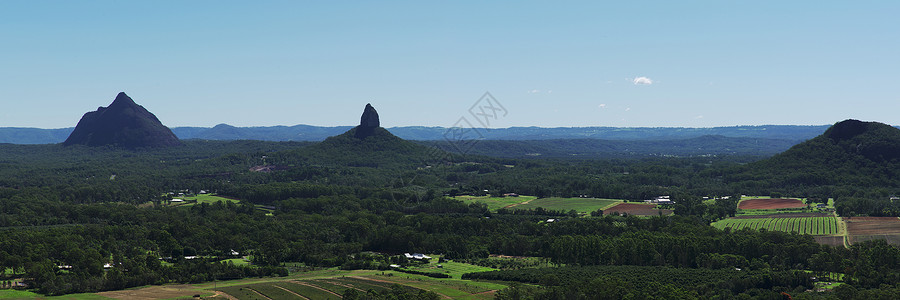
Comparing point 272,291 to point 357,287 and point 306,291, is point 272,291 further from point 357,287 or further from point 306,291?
point 357,287

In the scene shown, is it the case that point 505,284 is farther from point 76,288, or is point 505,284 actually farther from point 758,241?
point 76,288

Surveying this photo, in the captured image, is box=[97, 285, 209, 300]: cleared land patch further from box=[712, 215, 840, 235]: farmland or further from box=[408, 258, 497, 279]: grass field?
box=[712, 215, 840, 235]: farmland

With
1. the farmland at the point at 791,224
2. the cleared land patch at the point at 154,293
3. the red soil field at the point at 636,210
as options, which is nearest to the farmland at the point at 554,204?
the red soil field at the point at 636,210

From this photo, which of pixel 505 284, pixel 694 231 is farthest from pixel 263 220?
pixel 694 231

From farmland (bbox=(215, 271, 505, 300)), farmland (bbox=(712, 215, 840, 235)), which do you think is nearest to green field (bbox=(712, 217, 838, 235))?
farmland (bbox=(712, 215, 840, 235))

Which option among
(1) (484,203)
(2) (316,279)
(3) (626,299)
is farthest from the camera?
(1) (484,203)

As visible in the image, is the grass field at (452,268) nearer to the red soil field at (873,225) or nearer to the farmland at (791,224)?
the farmland at (791,224)

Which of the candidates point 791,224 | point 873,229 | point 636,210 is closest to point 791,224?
point 791,224
